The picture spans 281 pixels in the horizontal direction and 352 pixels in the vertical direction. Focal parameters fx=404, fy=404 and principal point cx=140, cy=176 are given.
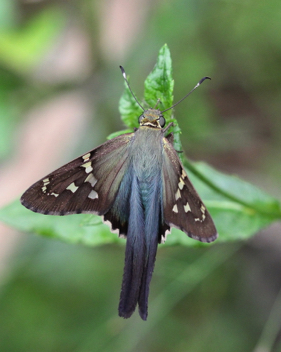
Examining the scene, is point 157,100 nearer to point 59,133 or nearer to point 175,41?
point 175,41

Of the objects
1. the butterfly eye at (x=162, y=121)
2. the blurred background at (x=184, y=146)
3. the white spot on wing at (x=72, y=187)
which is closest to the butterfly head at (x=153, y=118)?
→ the butterfly eye at (x=162, y=121)

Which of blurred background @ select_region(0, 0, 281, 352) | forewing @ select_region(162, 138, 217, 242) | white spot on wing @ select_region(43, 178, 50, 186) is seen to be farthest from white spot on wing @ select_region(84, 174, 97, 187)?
blurred background @ select_region(0, 0, 281, 352)

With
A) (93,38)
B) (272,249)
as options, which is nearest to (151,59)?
(93,38)

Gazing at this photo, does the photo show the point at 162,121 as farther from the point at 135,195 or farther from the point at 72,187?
the point at 72,187

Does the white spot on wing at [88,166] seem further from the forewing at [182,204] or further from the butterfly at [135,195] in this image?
the forewing at [182,204]

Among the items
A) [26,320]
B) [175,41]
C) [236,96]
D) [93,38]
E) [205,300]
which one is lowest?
[205,300]

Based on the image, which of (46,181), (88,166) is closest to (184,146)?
(88,166)

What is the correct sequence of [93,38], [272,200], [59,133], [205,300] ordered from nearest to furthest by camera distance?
[272,200] → [205,300] → [93,38] → [59,133]
